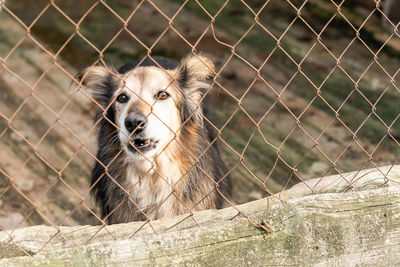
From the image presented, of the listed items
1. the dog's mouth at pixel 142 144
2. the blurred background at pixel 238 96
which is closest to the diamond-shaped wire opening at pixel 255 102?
the blurred background at pixel 238 96

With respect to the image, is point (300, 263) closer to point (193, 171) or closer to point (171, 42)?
point (193, 171)

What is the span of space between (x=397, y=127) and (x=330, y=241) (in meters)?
2.65

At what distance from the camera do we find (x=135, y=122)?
3115 millimetres

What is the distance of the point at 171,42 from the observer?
21.6 feet

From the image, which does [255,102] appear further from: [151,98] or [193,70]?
[151,98]

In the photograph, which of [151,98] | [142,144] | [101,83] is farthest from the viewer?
[101,83]

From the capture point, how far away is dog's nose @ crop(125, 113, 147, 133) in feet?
10.2

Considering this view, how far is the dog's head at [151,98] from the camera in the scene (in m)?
3.21

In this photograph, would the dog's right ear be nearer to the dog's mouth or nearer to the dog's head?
the dog's head

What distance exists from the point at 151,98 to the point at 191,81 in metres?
0.34

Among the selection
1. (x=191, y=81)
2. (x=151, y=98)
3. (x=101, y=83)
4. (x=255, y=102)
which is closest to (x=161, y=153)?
(x=151, y=98)

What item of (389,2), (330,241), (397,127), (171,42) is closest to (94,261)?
(330,241)

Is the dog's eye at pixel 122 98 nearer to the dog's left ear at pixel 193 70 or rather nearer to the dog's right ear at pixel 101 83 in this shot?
the dog's right ear at pixel 101 83

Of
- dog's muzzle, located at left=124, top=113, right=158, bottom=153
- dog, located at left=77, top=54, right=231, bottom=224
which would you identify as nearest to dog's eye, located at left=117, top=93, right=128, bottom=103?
dog, located at left=77, top=54, right=231, bottom=224
